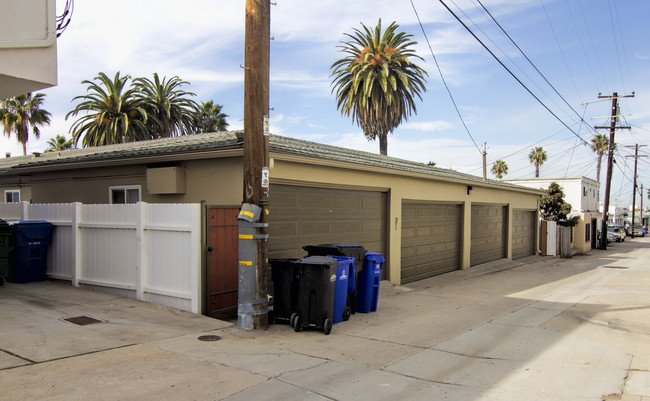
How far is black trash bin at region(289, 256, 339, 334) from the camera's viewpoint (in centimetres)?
731

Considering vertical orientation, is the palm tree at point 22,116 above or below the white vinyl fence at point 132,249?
above

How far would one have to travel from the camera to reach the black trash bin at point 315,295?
731 centimetres

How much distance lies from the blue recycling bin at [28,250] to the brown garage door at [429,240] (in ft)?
29.5

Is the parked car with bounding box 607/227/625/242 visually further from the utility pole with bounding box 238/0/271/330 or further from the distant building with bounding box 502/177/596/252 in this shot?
the utility pole with bounding box 238/0/271/330

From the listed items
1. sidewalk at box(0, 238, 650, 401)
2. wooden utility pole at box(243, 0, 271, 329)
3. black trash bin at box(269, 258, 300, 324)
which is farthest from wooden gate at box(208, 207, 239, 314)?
wooden utility pole at box(243, 0, 271, 329)

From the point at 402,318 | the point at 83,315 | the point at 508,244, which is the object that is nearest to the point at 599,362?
the point at 402,318

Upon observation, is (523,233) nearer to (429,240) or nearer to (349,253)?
(429,240)

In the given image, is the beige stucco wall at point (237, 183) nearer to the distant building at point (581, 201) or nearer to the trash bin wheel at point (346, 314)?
the trash bin wheel at point (346, 314)

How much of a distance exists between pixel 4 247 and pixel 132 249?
2.76m

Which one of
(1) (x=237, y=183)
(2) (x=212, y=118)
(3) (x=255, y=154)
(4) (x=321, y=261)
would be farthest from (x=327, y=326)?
(2) (x=212, y=118)

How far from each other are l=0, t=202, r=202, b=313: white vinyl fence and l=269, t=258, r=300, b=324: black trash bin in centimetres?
126

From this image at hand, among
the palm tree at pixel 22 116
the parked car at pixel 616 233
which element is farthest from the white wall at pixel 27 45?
the parked car at pixel 616 233

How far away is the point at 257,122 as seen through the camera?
7215 mm

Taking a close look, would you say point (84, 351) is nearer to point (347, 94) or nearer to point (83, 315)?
point (83, 315)
